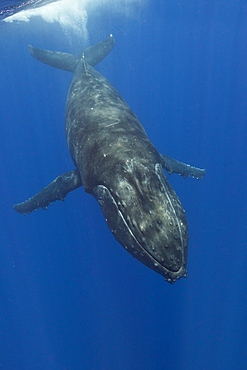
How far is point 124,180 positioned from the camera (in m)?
4.95

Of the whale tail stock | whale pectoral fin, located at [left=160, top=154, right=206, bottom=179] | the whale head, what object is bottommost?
the whale head

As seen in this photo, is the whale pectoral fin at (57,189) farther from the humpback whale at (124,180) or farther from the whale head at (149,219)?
the whale head at (149,219)

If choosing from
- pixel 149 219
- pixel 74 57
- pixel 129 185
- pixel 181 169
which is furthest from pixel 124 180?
pixel 74 57

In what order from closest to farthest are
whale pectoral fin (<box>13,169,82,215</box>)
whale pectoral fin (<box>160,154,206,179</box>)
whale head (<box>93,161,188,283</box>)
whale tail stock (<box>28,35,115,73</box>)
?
1. whale head (<box>93,161,188,283</box>)
2. whale pectoral fin (<box>13,169,82,215</box>)
3. whale pectoral fin (<box>160,154,206,179</box>)
4. whale tail stock (<box>28,35,115,73</box>)

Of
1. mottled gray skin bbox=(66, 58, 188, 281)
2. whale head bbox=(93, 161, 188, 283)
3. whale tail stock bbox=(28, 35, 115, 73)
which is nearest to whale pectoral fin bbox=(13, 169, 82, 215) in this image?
mottled gray skin bbox=(66, 58, 188, 281)

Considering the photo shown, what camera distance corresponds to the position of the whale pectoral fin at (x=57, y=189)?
826cm

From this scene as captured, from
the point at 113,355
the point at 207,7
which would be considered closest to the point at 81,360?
the point at 113,355

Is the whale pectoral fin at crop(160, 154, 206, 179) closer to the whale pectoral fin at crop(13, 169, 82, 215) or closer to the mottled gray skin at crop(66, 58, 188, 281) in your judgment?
the mottled gray skin at crop(66, 58, 188, 281)

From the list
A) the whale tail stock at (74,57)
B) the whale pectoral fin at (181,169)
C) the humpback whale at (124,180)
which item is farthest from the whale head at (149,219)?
the whale tail stock at (74,57)

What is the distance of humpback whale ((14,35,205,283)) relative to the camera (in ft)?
13.2

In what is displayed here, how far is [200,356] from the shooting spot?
67.0ft

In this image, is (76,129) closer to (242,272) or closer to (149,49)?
(242,272)

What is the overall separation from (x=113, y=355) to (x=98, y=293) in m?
5.43

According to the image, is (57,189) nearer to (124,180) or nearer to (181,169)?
(124,180)
